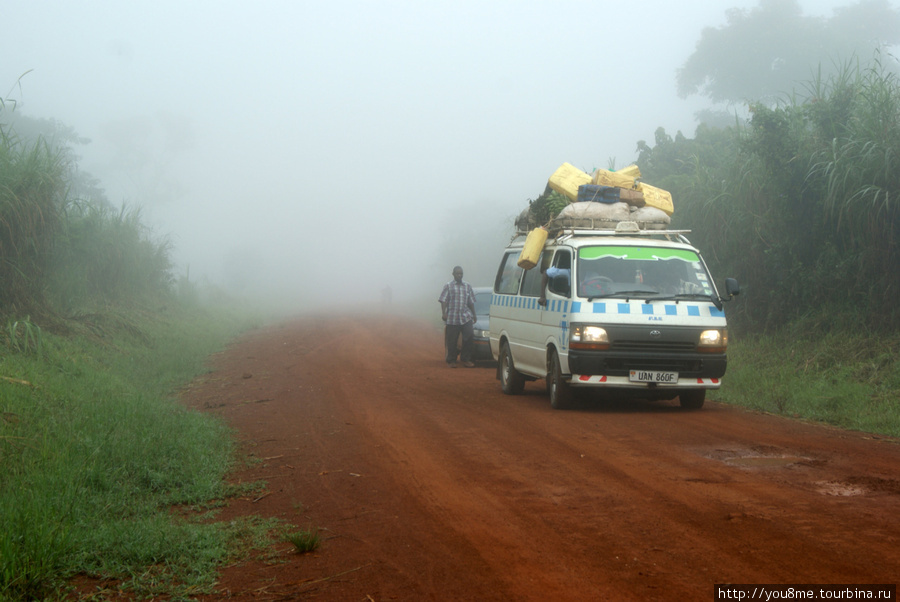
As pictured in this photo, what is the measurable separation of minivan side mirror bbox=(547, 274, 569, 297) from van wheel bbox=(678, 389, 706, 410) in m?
1.90

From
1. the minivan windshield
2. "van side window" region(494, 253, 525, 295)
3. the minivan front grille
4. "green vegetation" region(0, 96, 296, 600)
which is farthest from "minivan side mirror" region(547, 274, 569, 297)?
"green vegetation" region(0, 96, 296, 600)

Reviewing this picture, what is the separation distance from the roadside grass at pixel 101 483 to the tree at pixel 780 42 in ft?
140

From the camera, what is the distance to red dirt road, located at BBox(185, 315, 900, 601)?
407 centimetres

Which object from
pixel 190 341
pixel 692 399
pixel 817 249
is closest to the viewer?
pixel 692 399

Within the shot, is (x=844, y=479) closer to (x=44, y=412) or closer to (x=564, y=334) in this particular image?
(x=564, y=334)

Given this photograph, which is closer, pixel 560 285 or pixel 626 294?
pixel 626 294

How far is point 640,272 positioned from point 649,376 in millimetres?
1378

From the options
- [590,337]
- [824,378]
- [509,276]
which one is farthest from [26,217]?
[824,378]

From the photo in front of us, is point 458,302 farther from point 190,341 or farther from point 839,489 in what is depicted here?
point 839,489

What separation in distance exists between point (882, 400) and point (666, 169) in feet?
52.5

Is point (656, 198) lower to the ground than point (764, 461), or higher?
higher

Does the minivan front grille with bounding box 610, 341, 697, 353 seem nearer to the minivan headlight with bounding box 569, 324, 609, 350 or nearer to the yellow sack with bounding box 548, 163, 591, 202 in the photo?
the minivan headlight with bounding box 569, 324, 609, 350

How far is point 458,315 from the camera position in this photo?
1579cm

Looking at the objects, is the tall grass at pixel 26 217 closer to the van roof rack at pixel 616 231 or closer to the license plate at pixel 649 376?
the van roof rack at pixel 616 231
